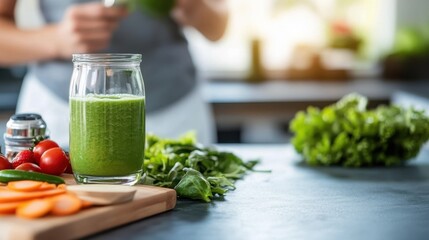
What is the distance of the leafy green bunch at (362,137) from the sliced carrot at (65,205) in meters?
0.80

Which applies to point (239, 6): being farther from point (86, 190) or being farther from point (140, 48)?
point (86, 190)

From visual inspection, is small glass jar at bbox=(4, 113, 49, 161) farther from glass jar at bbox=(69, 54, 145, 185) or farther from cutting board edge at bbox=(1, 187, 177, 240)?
cutting board edge at bbox=(1, 187, 177, 240)

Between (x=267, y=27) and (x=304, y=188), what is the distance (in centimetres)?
296

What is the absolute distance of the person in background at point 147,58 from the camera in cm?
231

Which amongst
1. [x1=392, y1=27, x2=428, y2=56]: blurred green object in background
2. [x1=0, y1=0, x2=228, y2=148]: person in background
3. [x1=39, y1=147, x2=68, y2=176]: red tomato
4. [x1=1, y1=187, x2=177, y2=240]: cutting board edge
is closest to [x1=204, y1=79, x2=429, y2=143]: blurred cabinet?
[x1=392, y1=27, x2=428, y2=56]: blurred green object in background

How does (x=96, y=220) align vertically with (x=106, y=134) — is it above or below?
below

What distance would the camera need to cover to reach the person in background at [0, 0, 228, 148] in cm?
231

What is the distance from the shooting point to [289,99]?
3340 mm

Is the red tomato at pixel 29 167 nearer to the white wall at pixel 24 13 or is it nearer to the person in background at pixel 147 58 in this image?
the person in background at pixel 147 58

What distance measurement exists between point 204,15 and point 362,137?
892 mm

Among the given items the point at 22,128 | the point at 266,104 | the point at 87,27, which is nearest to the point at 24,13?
the point at 266,104

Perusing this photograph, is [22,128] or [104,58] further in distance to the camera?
[22,128]

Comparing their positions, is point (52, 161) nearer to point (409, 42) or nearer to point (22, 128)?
point (22, 128)

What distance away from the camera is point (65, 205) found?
1.04m
